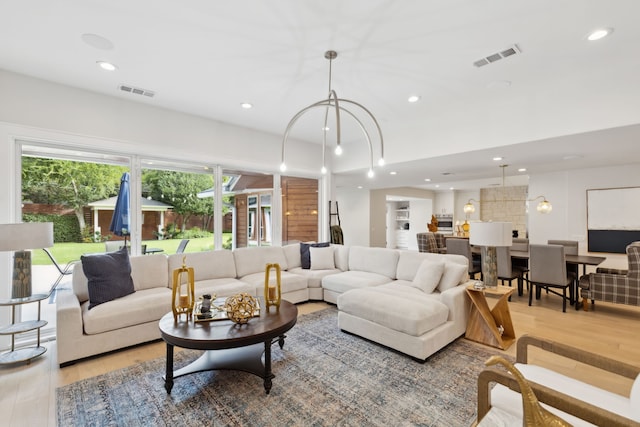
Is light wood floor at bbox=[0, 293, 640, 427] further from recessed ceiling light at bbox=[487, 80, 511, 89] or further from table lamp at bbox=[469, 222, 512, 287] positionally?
recessed ceiling light at bbox=[487, 80, 511, 89]

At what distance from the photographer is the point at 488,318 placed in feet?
10.5

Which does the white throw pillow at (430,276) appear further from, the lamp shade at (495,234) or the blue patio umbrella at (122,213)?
the blue patio umbrella at (122,213)

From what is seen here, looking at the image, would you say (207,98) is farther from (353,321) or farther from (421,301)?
(421,301)

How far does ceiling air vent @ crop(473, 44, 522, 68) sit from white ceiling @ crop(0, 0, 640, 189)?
8cm

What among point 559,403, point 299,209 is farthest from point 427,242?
point 559,403

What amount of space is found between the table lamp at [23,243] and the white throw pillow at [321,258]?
3.48m

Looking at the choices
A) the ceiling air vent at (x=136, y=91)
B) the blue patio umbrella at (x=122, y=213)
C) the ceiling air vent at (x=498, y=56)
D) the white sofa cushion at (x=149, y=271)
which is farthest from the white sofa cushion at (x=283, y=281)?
the ceiling air vent at (x=498, y=56)

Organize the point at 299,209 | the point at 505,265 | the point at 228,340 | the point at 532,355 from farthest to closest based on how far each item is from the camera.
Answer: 1. the point at 299,209
2. the point at 505,265
3. the point at 532,355
4. the point at 228,340

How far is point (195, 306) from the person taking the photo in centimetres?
272

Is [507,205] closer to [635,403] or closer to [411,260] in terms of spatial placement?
[411,260]

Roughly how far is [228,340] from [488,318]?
8.97 ft

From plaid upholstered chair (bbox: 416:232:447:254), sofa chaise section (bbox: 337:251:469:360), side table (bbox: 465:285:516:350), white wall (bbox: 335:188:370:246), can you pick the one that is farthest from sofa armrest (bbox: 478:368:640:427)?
white wall (bbox: 335:188:370:246)

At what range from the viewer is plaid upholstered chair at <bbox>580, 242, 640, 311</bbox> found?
3.88 meters

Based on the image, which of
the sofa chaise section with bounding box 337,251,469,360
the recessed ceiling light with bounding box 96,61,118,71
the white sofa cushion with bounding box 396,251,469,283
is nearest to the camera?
the sofa chaise section with bounding box 337,251,469,360
